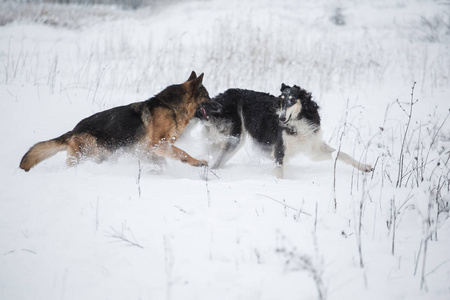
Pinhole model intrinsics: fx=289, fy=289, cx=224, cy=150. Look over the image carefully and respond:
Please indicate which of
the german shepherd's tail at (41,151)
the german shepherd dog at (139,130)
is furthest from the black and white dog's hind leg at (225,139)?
the german shepherd's tail at (41,151)

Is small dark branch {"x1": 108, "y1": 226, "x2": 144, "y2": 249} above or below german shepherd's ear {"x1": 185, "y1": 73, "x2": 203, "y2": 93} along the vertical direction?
below

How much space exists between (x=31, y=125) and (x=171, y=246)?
4.61 m

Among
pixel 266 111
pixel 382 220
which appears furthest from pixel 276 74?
pixel 382 220

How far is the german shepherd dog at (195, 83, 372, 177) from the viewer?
430 centimetres

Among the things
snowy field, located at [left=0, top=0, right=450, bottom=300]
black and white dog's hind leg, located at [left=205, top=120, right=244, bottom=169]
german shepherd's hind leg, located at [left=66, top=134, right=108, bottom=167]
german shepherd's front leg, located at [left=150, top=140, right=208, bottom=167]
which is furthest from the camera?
black and white dog's hind leg, located at [left=205, top=120, right=244, bottom=169]

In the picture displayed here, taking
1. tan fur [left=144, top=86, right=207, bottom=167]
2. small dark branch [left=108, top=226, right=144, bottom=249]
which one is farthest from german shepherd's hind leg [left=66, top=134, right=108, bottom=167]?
small dark branch [left=108, top=226, right=144, bottom=249]

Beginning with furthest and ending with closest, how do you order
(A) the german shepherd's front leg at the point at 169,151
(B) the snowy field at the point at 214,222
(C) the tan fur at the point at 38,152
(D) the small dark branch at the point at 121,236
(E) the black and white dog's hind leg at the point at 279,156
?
(E) the black and white dog's hind leg at the point at 279,156
(A) the german shepherd's front leg at the point at 169,151
(C) the tan fur at the point at 38,152
(D) the small dark branch at the point at 121,236
(B) the snowy field at the point at 214,222

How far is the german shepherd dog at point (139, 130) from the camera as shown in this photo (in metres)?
3.87

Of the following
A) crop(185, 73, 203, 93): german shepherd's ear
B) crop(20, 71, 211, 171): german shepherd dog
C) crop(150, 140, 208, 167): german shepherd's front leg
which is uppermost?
crop(185, 73, 203, 93): german shepherd's ear

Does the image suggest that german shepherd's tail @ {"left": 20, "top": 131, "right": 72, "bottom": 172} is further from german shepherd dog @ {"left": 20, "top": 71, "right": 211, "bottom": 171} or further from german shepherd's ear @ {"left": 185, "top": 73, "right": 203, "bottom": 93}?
german shepherd's ear @ {"left": 185, "top": 73, "right": 203, "bottom": 93}

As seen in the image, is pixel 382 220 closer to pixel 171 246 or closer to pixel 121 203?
pixel 171 246

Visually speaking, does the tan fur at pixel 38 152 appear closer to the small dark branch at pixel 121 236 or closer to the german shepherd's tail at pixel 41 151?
the german shepherd's tail at pixel 41 151

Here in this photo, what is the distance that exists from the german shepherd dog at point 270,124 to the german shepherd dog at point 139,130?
43 cm

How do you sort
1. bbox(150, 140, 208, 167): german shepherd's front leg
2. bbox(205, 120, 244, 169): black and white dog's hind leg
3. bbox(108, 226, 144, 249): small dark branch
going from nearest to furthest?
1. bbox(108, 226, 144, 249): small dark branch
2. bbox(150, 140, 208, 167): german shepherd's front leg
3. bbox(205, 120, 244, 169): black and white dog's hind leg
